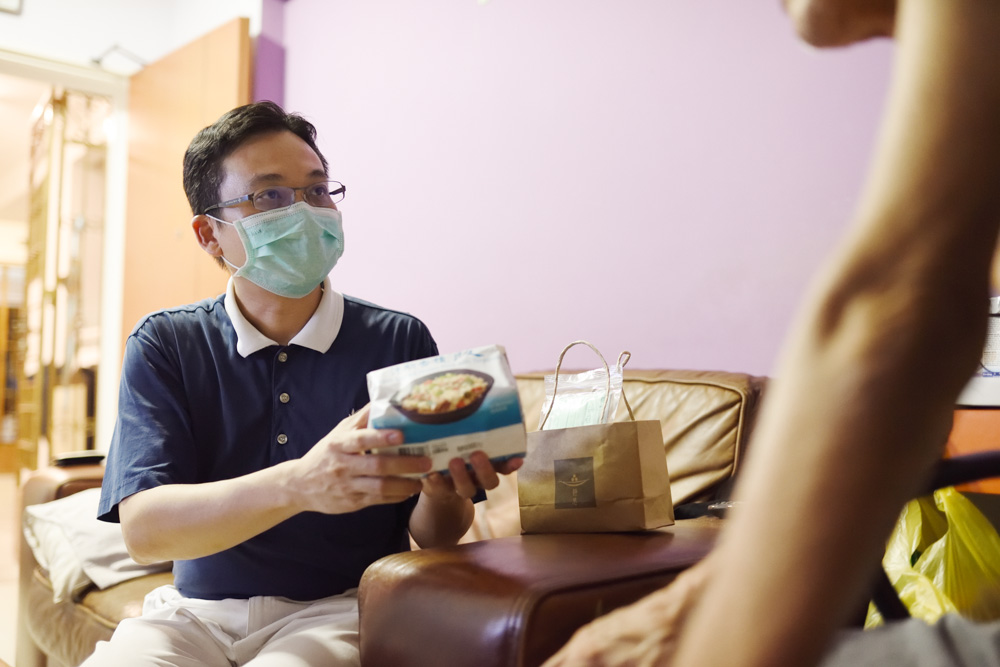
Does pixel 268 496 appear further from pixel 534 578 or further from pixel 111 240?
pixel 111 240

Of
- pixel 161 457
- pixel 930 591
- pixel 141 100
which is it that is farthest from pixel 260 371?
pixel 141 100

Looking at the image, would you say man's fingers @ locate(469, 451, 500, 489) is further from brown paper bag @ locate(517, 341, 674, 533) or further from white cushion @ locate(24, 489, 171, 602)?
A: white cushion @ locate(24, 489, 171, 602)

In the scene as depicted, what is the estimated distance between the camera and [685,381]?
1.53 metres

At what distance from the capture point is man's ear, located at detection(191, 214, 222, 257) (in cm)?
132

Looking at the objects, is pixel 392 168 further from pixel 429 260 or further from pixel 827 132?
pixel 827 132

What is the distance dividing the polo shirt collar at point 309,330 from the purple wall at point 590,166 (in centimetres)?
69

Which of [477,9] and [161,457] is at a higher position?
[477,9]

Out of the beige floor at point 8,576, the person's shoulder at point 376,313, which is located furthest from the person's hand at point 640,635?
the beige floor at point 8,576

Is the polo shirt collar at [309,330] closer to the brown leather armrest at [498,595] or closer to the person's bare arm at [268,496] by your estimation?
the person's bare arm at [268,496]

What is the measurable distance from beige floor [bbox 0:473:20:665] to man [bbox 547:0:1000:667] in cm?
245

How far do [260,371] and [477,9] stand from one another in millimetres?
1620

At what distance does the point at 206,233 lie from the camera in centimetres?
134

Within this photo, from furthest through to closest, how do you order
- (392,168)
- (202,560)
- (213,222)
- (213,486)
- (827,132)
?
(392,168) → (827,132) → (213,222) → (202,560) → (213,486)

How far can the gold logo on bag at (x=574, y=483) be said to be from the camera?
99 cm
